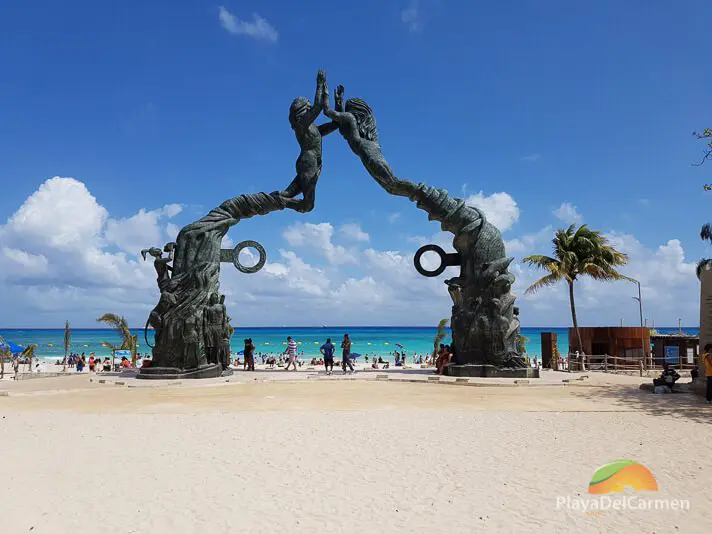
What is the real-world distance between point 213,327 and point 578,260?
18.0 meters

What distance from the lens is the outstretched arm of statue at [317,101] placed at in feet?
58.5

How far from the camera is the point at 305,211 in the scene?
18.4 m

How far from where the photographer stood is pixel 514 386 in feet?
47.9

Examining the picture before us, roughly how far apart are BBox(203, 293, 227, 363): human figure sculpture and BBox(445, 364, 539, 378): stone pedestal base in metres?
7.90

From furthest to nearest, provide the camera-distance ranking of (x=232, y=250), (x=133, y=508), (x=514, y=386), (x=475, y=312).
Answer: (x=232, y=250), (x=475, y=312), (x=514, y=386), (x=133, y=508)

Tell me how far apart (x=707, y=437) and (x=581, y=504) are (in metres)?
4.19

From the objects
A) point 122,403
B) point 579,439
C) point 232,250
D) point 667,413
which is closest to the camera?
point 579,439

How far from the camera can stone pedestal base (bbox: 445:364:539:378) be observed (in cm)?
1600

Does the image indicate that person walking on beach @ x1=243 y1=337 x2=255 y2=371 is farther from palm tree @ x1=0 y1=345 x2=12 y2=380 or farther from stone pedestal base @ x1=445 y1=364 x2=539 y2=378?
palm tree @ x1=0 y1=345 x2=12 y2=380

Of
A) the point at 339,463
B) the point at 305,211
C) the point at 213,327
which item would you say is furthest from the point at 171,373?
the point at 339,463

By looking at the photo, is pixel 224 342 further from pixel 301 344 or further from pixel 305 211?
pixel 301 344

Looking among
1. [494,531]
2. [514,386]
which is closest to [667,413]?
[514,386]

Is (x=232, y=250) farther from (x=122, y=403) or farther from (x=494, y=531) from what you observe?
(x=494, y=531)

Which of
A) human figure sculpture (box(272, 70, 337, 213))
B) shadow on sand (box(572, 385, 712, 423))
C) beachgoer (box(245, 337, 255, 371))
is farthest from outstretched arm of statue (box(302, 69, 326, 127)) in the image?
shadow on sand (box(572, 385, 712, 423))
